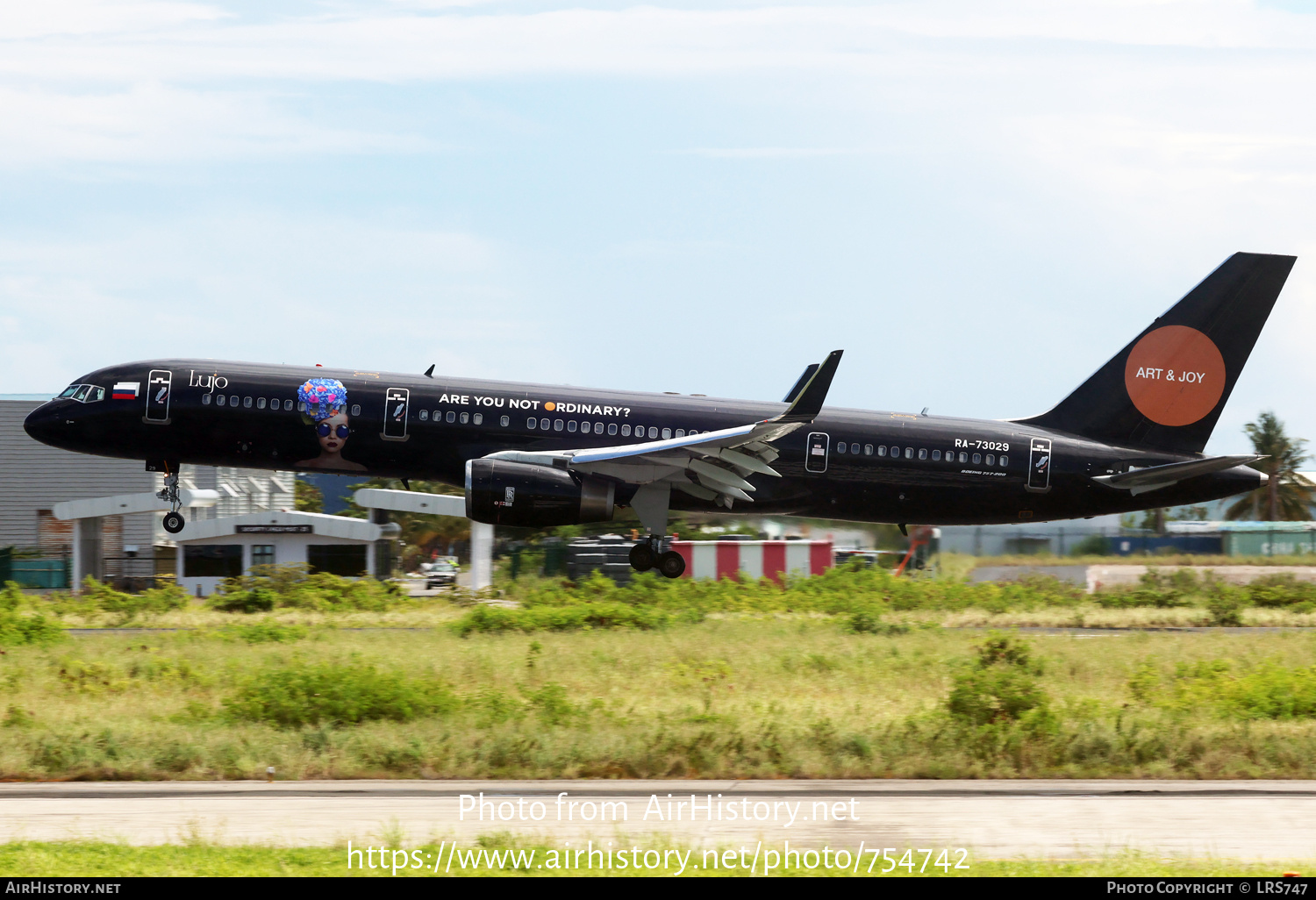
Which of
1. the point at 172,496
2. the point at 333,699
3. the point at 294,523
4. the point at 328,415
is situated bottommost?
the point at 333,699

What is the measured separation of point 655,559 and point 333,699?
1011cm

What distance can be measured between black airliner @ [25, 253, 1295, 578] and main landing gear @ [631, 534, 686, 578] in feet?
0.15

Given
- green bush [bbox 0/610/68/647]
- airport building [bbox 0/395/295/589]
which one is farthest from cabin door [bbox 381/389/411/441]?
airport building [bbox 0/395/295/589]

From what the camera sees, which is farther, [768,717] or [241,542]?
[241,542]

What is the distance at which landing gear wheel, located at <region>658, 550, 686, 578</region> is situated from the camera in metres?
29.6

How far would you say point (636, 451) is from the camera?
91.4 ft

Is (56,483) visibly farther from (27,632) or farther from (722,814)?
(722,814)

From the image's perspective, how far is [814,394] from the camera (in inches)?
1022

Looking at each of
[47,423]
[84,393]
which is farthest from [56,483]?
[84,393]

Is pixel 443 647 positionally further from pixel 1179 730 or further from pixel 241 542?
pixel 241 542

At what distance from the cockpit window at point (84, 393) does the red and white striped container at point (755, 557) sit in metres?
28.7

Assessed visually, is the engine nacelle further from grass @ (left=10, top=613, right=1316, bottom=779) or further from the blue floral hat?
the blue floral hat

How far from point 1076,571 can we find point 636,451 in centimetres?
2912
